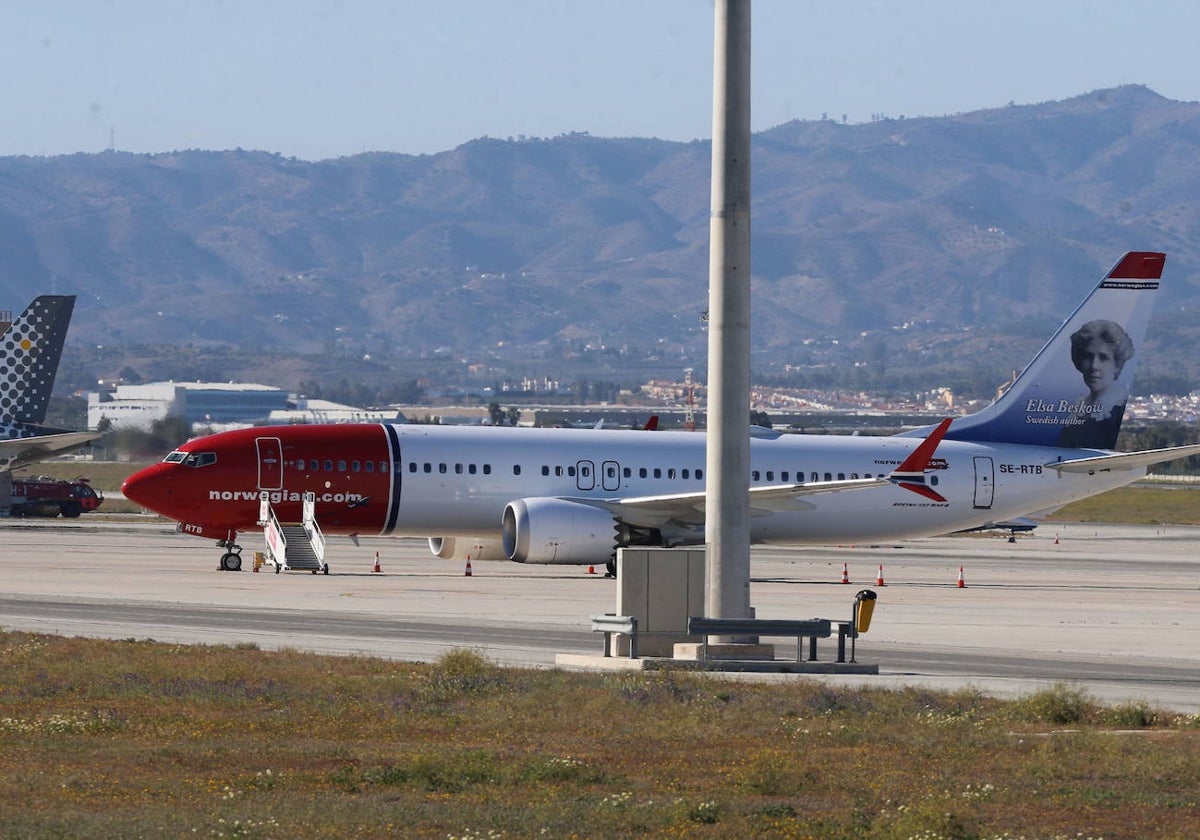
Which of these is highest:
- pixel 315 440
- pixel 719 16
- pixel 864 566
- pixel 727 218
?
pixel 719 16

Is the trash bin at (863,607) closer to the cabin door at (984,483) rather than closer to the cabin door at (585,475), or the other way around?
the cabin door at (585,475)

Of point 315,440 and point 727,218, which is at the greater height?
point 727,218

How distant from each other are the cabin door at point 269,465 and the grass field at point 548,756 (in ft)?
78.3

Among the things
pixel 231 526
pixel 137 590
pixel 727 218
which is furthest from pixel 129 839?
pixel 231 526

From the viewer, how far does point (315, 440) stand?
171ft

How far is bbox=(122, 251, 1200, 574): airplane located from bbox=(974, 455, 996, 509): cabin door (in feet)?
0.11

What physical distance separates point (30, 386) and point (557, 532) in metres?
25.8

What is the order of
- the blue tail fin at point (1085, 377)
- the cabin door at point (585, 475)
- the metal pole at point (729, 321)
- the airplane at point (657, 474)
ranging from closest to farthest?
the metal pole at point (729, 321)
the airplane at point (657, 474)
the cabin door at point (585, 475)
the blue tail fin at point (1085, 377)

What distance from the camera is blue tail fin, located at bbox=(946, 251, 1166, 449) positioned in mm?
56062

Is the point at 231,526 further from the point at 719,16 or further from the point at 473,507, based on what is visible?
the point at 719,16

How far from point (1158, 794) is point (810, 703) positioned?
6212mm

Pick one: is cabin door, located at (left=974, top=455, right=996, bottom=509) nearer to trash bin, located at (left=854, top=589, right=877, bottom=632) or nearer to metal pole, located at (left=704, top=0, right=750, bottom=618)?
trash bin, located at (left=854, top=589, right=877, bottom=632)

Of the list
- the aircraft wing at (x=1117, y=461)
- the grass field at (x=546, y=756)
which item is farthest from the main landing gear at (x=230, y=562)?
the grass field at (x=546, y=756)

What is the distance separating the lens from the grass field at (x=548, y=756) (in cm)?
1616
